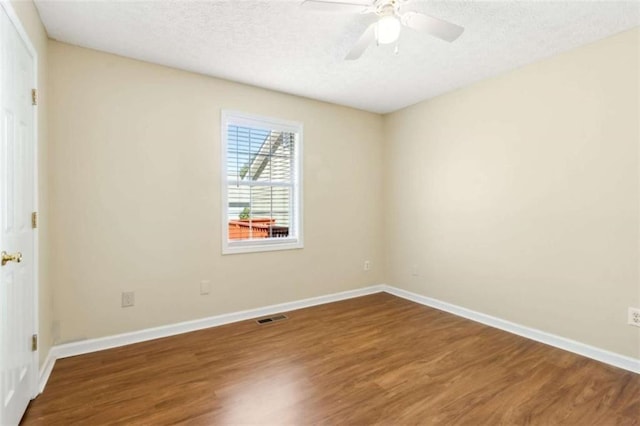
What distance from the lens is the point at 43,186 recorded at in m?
2.30

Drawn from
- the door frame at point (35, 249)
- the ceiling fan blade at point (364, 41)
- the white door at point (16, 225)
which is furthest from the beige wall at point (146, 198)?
the ceiling fan blade at point (364, 41)

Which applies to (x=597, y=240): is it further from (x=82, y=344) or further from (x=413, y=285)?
(x=82, y=344)

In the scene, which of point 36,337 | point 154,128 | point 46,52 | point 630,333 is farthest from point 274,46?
point 630,333

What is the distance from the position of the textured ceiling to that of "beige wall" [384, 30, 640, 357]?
0.94ft

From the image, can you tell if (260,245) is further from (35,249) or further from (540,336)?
(540,336)

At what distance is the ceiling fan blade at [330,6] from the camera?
1.79 meters

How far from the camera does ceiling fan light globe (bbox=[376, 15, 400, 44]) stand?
189 centimetres

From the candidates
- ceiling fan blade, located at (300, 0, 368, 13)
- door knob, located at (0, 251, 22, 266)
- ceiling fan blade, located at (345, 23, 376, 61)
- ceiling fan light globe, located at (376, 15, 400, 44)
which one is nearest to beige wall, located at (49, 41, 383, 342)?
door knob, located at (0, 251, 22, 266)

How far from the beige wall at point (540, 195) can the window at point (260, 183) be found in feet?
5.12

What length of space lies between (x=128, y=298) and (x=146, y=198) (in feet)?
2.94

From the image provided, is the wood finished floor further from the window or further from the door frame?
the window

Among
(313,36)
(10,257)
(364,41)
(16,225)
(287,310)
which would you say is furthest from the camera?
(287,310)

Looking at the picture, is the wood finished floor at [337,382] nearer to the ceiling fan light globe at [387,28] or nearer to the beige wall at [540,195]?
the beige wall at [540,195]

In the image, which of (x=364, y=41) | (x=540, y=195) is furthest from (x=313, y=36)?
(x=540, y=195)
